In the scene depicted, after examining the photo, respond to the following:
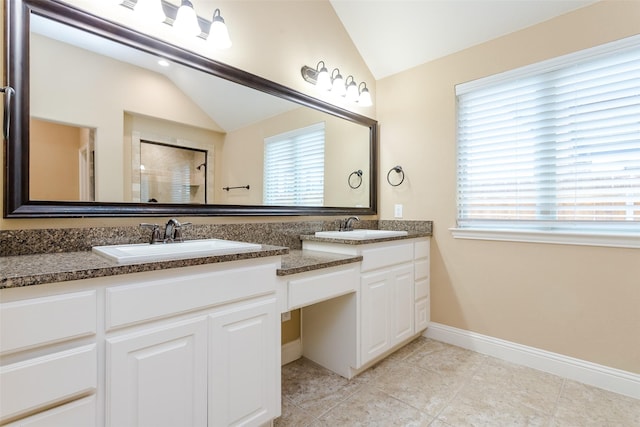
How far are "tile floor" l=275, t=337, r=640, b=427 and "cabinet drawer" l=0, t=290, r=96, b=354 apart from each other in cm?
108

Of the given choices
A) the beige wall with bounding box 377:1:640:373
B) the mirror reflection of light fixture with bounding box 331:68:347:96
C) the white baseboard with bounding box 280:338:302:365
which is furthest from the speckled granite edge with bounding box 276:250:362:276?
the mirror reflection of light fixture with bounding box 331:68:347:96

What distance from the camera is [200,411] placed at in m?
1.21

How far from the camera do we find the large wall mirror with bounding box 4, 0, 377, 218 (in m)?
1.26

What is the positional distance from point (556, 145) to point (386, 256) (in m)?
1.30

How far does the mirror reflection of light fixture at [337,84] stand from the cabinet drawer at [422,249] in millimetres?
1309

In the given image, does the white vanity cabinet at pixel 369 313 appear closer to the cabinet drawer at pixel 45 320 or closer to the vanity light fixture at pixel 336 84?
the vanity light fixture at pixel 336 84

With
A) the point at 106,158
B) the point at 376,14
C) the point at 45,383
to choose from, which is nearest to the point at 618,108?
the point at 376,14

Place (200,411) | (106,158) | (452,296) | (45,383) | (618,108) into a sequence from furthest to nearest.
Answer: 1. (452,296)
2. (618,108)
3. (106,158)
4. (200,411)
5. (45,383)

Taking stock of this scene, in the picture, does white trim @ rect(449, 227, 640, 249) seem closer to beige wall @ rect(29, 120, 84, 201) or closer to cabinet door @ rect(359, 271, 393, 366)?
cabinet door @ rect(359, 271, 393, 366)

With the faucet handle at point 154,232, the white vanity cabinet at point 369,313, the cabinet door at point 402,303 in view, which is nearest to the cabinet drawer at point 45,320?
the faucet handle at point 154,232

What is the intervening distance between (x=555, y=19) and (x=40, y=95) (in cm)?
283

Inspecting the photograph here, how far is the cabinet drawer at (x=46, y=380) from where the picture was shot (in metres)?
0.84

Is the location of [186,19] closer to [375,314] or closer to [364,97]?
[364,97]

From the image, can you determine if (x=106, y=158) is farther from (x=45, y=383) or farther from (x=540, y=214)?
(x=540, y=214)
